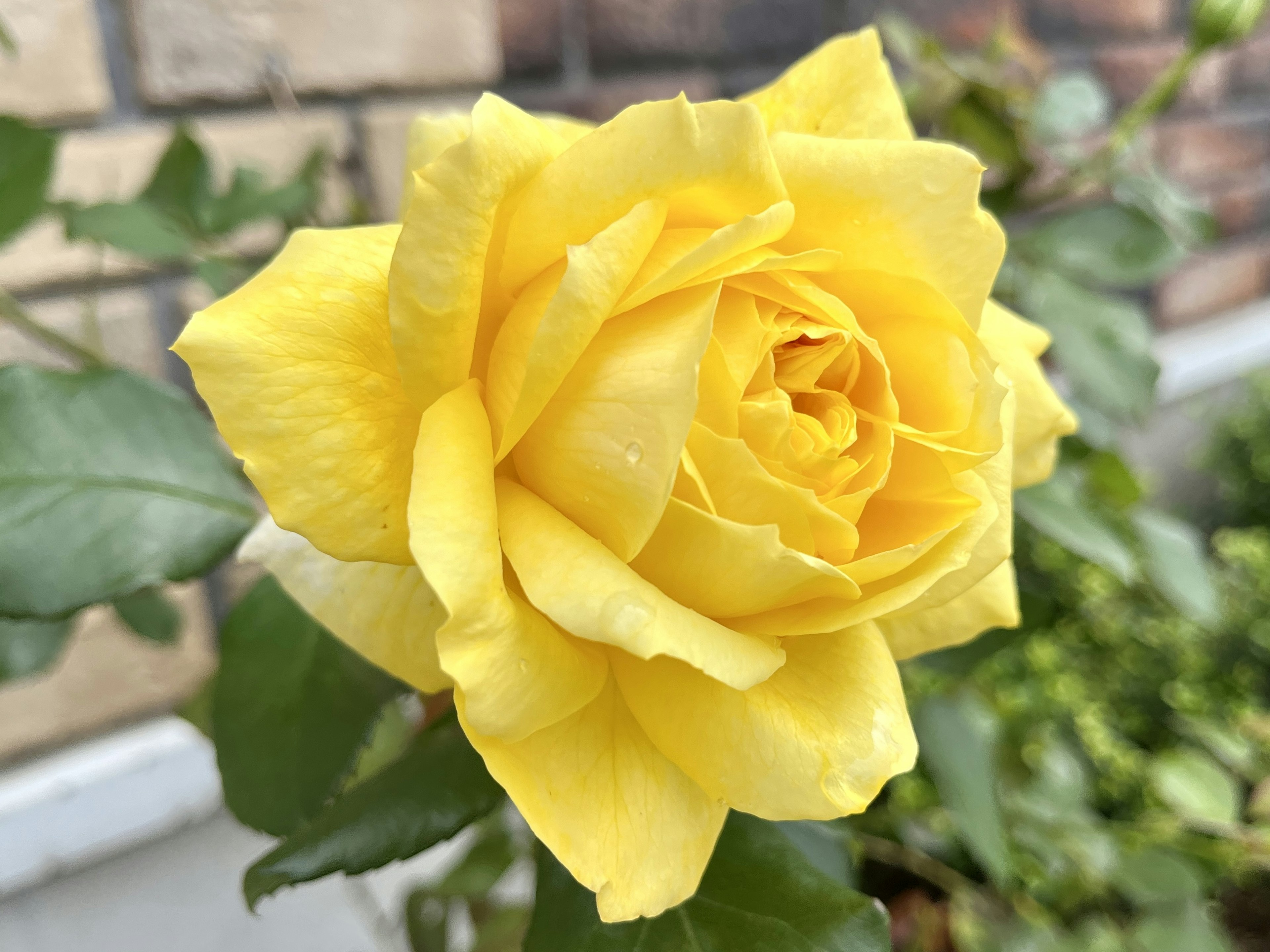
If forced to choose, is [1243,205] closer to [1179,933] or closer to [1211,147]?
[1211,147]

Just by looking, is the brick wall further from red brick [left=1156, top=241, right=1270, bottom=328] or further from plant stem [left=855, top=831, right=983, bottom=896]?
red brick [left=1156, top=241, right=1270, bottom=328]

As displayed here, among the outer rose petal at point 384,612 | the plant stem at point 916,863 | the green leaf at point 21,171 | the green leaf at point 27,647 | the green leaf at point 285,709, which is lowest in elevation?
the plant stem at point 916,863

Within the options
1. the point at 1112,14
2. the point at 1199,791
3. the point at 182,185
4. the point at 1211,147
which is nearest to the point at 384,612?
the point at 182,185

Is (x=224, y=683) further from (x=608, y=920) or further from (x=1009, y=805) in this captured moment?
(x=1009, y=805)

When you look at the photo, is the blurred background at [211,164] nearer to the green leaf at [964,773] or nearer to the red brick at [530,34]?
the red brick at [530,34]

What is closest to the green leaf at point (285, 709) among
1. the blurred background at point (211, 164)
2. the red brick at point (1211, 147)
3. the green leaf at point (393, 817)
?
the green leaf at point (393, 817)

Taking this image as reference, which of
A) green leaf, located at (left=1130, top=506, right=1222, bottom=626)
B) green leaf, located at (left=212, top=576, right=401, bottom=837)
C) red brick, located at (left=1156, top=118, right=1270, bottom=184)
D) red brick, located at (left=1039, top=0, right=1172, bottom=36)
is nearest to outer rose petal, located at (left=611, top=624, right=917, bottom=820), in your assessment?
green leaf, located at (left=212, top=576, right=401, bottom=837)

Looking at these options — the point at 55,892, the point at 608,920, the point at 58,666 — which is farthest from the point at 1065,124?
the point at 55,892
